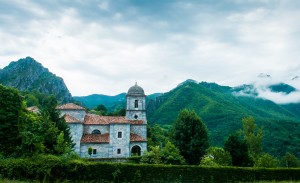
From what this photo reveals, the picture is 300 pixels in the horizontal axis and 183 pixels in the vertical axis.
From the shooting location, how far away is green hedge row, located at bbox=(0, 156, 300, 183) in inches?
854

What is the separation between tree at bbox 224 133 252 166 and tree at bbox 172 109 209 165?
3432 mm

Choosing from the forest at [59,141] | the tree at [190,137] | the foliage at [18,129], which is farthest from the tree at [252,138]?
the foliage at [18,129]

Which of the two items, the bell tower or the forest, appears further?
the bell tower

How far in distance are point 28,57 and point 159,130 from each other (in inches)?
5255

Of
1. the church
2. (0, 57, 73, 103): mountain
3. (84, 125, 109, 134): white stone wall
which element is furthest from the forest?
(0, 57, 73, 103): mountain

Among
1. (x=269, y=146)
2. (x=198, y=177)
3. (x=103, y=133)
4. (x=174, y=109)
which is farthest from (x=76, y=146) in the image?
(x=174, y=109)

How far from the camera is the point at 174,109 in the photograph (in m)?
114

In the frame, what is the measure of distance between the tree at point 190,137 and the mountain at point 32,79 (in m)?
123

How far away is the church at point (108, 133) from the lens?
44.9 meters

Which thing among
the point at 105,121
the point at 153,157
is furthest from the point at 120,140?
the point at 153,157

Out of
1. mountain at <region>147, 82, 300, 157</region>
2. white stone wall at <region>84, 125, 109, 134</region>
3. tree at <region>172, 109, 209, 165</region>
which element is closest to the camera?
tree at <region>172, 109, 209, 165</region>

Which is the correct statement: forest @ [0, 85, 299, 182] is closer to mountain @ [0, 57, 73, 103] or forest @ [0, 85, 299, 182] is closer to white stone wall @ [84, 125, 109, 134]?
white stone wall @ [84, 125, 109, 134]

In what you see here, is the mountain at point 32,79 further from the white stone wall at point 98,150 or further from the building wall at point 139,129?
the white stone wall at point 98,150

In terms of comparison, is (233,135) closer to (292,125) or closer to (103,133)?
(103,133)
